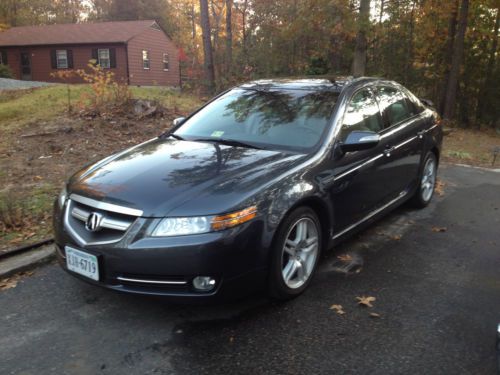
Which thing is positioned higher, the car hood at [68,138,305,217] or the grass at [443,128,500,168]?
the car hood at [68,138,305,217]

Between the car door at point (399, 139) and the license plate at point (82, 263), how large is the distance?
2.75 m

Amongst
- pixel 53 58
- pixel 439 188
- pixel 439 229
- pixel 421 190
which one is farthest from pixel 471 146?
pixel 53 58

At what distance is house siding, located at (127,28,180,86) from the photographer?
3200 centimetres

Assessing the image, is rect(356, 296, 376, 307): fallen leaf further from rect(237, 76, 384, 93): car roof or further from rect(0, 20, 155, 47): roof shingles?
rect(0, 20, 155, 47): roof shingles

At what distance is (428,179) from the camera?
19.3 feet

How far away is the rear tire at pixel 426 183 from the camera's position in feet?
18.5

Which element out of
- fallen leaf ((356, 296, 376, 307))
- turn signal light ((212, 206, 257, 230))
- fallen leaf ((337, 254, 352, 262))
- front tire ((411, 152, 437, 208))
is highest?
turn signal light ((212, 206, 257, 230))

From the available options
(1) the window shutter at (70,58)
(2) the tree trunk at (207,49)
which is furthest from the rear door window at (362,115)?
(1) the window shutter at (70,58)

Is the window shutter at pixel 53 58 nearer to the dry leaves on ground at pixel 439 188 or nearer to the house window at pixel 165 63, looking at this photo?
the house window at pixel 165 63

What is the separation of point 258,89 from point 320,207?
1633 mm

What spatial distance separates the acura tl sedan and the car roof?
0.01 meters

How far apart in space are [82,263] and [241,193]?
1133mm

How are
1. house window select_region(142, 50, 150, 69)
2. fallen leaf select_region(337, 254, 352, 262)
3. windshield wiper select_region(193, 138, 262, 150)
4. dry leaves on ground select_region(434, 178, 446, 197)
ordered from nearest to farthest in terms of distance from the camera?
windshield wiper select_region(193, 138, 262, 150) < fallen leaf select_region(337, 254, 352, 262) < dry leaves on ground select_region(434, 178, 446, 197) < house window select_region(142, 50, 150, 69)

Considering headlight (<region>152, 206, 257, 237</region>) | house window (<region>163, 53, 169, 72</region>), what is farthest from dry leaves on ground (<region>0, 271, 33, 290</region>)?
house window (<region>163, 53, 169, 72</region>)
